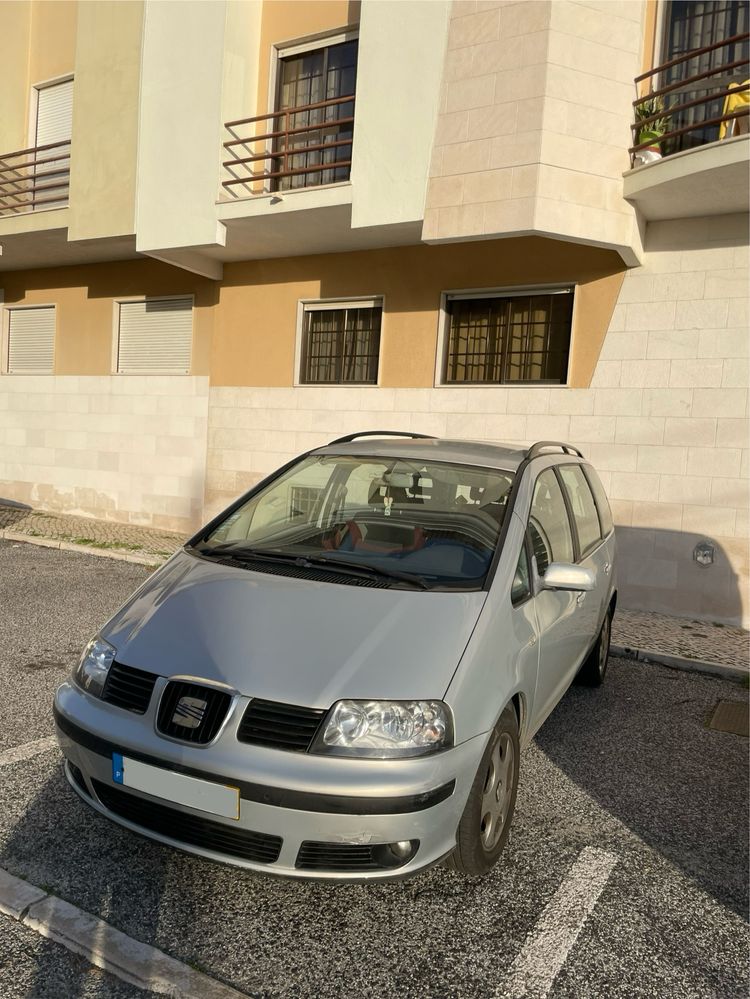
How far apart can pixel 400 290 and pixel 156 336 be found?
438 centimetres

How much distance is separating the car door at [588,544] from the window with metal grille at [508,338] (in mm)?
4299

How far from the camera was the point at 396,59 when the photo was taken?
8.91m

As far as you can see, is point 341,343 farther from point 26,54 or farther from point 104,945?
point 104,945

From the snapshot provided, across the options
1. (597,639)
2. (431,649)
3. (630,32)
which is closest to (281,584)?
(431,649)

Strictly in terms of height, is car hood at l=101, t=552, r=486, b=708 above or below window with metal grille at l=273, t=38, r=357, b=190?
below

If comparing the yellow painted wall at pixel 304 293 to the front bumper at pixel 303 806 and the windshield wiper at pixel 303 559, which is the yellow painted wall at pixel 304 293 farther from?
the front bumper at pixel 303 806

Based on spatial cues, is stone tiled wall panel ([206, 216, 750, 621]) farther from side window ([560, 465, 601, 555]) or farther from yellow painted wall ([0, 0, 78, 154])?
Answer: yellow painted wall ([0, 0, 78, 154])

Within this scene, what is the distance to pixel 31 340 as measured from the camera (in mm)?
13836

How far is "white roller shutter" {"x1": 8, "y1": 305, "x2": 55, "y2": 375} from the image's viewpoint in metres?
13.6

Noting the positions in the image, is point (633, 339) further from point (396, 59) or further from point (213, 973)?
point (213, 973)

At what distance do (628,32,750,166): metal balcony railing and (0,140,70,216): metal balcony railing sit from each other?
8792mm

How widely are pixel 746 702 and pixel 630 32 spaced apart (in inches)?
268

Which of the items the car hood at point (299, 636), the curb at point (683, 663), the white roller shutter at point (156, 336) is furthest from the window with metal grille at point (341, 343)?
the car hood at point (299, 636)

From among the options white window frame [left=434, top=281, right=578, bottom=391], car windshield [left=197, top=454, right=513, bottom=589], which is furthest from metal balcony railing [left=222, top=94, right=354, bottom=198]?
car windshield [left=197, top=454, right=513, bottom=589]
